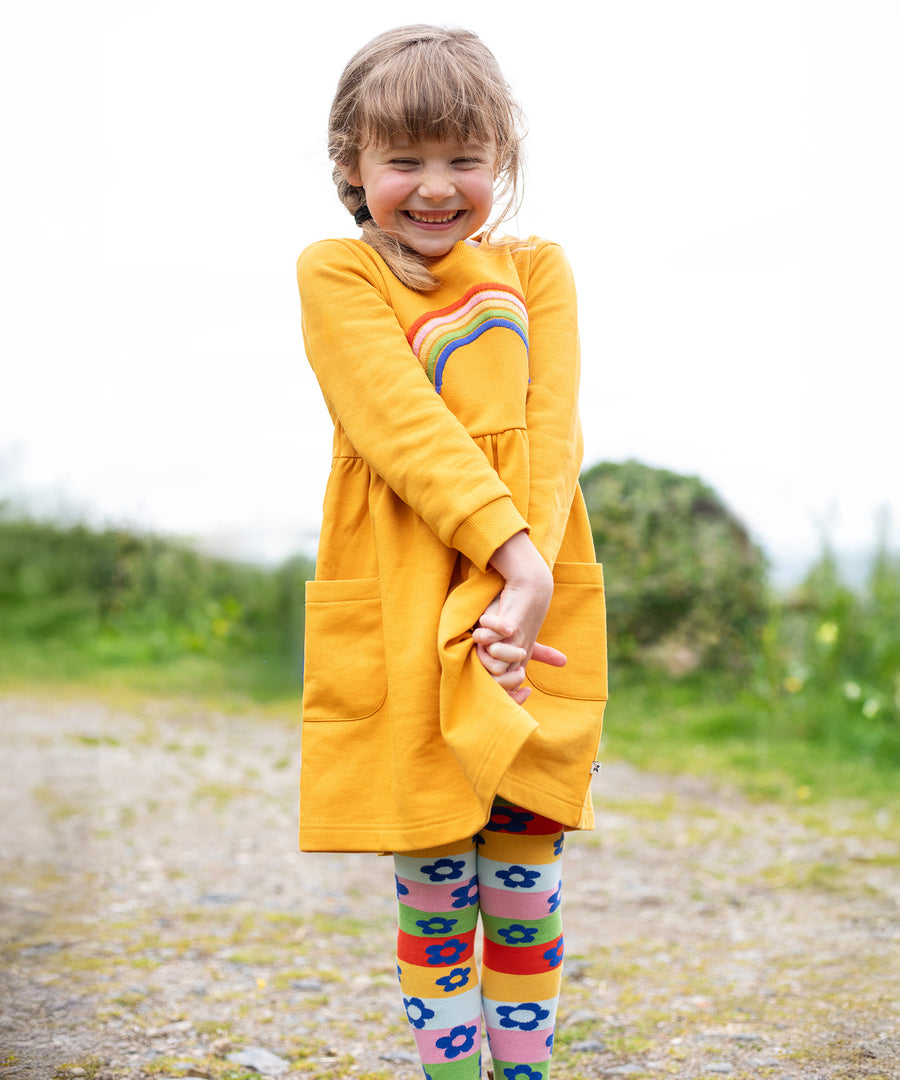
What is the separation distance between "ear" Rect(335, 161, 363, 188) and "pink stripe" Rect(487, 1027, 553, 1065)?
1064 mm

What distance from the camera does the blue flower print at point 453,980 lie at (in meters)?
1.25

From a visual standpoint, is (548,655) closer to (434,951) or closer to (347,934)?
(434,951)

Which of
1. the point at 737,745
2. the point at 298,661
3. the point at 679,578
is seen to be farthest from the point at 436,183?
the point at 298,661

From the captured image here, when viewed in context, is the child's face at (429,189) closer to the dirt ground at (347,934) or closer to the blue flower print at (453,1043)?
the blue flower print at (453,1043)

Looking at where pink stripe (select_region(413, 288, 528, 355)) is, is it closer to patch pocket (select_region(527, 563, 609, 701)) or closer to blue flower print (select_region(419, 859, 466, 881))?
patch pocket (select_region(527, 563, 609, 701))

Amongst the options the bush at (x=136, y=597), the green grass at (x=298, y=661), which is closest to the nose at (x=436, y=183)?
the green grass at (x=298, y=661)

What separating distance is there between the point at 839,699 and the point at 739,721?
1.14 ft

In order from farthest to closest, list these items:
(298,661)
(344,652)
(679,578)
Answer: (298,661) < (679,578) < (344,652)

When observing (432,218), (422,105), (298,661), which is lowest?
(298,661)

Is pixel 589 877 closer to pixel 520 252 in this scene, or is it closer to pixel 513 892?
pixel 513 892

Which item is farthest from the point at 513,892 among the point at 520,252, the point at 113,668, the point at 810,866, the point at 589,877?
the point at 113,668

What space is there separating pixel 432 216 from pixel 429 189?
2.0 inches

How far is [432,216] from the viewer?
1289mm

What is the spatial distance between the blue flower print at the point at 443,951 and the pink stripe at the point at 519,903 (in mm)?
65
